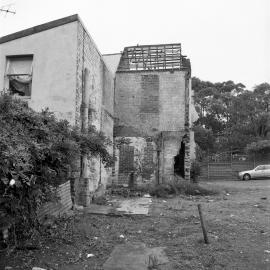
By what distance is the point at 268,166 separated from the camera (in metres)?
24.4

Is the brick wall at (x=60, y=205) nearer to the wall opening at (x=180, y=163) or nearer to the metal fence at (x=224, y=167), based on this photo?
the wall opening at (x=180, y=163)

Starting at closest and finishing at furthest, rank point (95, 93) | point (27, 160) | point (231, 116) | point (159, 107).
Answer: point (27, 160) → point (95, 93) → point (159, 107) → point (231, 116)

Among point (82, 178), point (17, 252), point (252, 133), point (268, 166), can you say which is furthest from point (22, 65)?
point (252, 133)

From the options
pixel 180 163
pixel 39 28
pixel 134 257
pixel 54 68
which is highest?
pixel 39 28

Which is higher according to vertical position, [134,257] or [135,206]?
[135,206]

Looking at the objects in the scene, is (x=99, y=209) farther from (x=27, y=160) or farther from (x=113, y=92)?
(x=113, y=92)

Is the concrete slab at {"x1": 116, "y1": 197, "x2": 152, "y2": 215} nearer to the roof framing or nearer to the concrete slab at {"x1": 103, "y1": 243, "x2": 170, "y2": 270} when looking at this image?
the concrete slab at {"x1": 103, "y1": 243, "x2": 170, "y2": 270}

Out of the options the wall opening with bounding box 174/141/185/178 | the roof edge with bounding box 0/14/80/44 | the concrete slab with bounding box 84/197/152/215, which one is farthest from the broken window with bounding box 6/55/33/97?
the wall opening with bounding box 174/141/185/178

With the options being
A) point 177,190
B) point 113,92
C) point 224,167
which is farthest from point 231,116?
point 177,190

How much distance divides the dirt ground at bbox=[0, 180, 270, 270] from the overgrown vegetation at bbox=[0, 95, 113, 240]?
26.9 inches

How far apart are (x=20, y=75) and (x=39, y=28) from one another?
5.08ft

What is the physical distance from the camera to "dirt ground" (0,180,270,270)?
5.29 m

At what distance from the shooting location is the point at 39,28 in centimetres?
1041

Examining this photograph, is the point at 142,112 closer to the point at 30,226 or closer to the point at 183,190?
the point at 183,190
